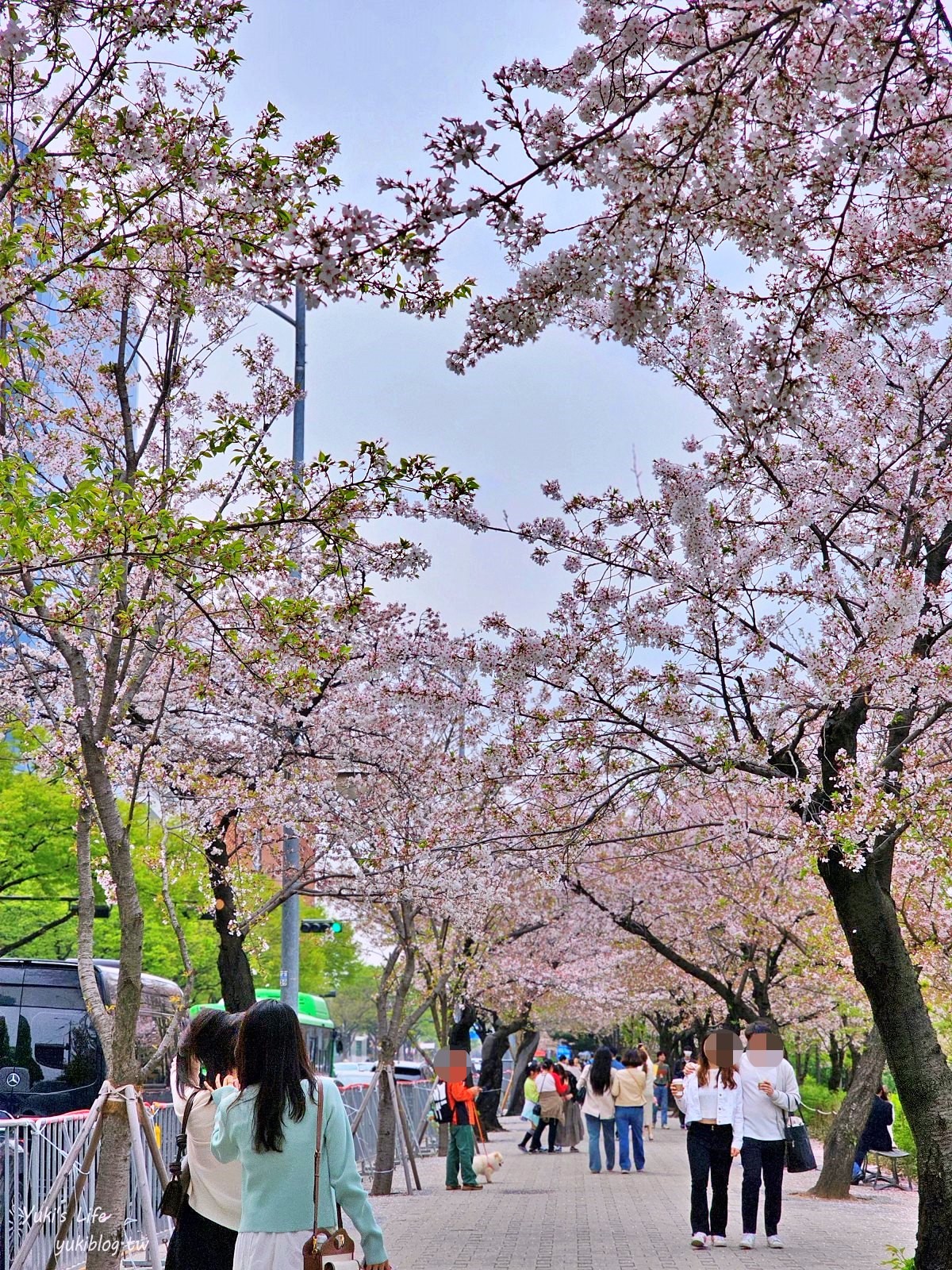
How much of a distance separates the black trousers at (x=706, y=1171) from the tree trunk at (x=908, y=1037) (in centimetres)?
325

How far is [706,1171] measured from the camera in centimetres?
1227

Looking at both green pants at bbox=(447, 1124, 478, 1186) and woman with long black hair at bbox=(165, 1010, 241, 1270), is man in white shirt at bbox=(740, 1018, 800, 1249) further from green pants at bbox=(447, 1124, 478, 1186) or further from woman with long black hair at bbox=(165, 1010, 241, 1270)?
green pants at bbox=(447, 1124, 478, 1186)

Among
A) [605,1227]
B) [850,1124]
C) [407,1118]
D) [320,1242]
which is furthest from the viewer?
[407,1118]

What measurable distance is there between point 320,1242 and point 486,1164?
636 inches

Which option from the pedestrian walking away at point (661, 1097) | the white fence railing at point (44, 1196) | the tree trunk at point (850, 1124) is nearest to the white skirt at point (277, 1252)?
the white fence railing at point (44, 1196)

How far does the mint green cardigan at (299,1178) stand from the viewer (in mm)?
4504

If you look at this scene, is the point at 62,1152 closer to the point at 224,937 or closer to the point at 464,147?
the point at 224,937

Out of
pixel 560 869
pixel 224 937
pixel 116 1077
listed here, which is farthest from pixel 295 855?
pixel 116 1077

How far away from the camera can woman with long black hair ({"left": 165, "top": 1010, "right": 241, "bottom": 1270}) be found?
5496 millimetres

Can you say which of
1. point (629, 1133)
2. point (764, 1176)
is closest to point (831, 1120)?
point (629, 1133)

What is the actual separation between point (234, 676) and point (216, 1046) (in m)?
8.39

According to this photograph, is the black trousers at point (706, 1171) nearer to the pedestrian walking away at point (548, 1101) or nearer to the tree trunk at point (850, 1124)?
the tree trunk at point (850, 1124)

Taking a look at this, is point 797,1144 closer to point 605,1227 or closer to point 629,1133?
point 605,1227

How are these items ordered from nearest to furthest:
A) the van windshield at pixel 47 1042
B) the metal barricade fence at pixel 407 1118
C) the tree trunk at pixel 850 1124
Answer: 1. the van windshield at pixel 47 1042
2. the tree trunk at pixel 850 1124
3. the metal barricade fence at pixel 407 1118
